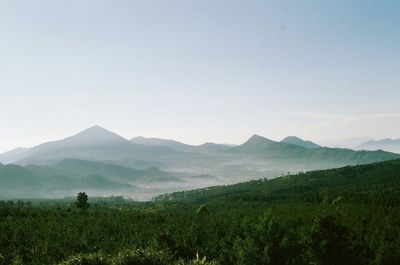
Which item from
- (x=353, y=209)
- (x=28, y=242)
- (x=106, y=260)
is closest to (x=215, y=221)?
(x=353, y=209)

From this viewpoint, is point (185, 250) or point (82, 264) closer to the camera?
point (82, 264)

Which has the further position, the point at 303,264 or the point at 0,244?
the point at 0,244

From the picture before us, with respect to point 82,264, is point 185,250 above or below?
below

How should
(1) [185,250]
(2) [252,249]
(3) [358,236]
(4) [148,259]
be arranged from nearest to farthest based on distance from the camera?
(4) [148,259]
(2) [252,249]
(1) [185,250]
(3) [358,236]

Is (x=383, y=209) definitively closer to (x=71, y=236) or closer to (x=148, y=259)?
(x=71, y=236)

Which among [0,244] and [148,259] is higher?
[148,259]

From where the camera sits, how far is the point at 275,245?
99.5 metres

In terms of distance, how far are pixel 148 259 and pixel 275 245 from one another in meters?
58.1

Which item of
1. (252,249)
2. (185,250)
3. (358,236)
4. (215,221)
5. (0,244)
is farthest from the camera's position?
(215,221)

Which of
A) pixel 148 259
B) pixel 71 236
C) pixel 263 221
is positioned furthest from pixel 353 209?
pixel 148 259

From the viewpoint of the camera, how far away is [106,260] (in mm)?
48312

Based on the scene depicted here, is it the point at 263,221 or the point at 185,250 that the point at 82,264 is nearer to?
the point at 263,221

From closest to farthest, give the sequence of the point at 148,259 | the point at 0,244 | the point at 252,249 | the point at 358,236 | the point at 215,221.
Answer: the point at 148,259
the point at 252,249
the point at 0,244
the point at 358,236
the point at 215,221

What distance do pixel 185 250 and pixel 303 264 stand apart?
32.9 meters
